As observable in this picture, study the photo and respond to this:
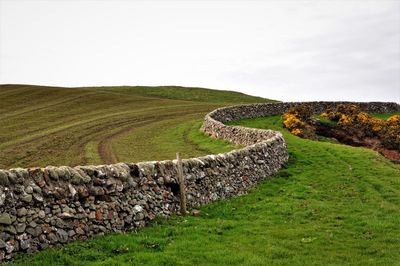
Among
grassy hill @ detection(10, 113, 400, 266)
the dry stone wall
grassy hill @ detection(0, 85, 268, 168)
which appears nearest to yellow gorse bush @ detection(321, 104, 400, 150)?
grassy hill @ detection(0, 85, 268, 168)

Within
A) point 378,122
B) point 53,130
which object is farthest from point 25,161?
point 378,122

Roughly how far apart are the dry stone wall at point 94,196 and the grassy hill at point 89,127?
12.1 meters

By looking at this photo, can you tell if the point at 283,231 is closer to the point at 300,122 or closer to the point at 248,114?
the point at 300,122

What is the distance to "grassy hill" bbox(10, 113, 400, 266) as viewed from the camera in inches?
536

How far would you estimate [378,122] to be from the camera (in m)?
54.6

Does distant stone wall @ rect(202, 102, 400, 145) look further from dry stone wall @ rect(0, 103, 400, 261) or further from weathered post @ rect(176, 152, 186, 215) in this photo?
weathered post @ rect(176, 152, 186, 215)

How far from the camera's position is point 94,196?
15.1 m

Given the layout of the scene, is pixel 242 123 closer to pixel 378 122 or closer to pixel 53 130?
pixel 378 122

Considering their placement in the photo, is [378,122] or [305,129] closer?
[305,129]

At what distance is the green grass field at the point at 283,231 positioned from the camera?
1366 cm

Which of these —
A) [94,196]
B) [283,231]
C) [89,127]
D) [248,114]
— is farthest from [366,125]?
[94,196]

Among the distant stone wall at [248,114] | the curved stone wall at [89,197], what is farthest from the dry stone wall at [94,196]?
the distant stone wall at [248,114]

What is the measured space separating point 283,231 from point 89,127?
3540 centimetres

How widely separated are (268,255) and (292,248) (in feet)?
4.14
